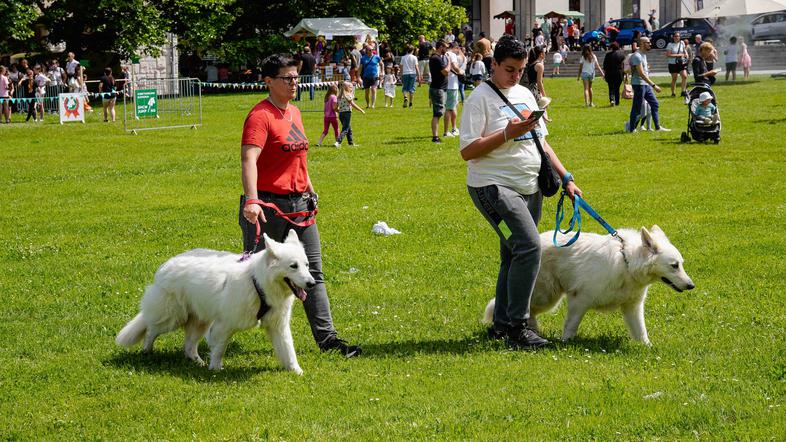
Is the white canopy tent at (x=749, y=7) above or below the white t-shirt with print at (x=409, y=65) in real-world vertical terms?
above

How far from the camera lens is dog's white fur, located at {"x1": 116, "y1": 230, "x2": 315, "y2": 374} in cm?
661

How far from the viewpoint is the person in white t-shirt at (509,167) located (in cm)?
710

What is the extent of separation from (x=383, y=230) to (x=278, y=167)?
5334mm

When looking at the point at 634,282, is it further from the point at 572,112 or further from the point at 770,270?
the point at 572,112

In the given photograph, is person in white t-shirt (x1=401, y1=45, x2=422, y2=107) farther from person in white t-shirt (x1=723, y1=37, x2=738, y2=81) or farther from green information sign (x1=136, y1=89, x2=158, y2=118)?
person in white t-shirt (x1=723, y1=37, x2=738, y2=81)

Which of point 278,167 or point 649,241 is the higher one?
point 278,167

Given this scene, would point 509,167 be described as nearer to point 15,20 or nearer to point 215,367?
point 215,367

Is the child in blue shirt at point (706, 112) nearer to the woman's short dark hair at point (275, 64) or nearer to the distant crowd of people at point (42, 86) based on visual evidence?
the woman's short dark hair at point (275, 64)

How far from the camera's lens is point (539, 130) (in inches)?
290

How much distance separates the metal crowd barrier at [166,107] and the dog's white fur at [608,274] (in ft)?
70.7

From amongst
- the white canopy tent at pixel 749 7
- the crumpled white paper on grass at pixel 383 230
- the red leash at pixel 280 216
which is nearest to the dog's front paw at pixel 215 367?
the red leash at pixel 280 216

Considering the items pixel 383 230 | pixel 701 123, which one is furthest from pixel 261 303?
pixel 701 123

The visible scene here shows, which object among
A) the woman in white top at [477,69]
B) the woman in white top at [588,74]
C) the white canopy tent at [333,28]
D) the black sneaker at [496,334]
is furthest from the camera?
the white canopy tent at [333,28]

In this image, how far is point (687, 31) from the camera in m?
51.1
